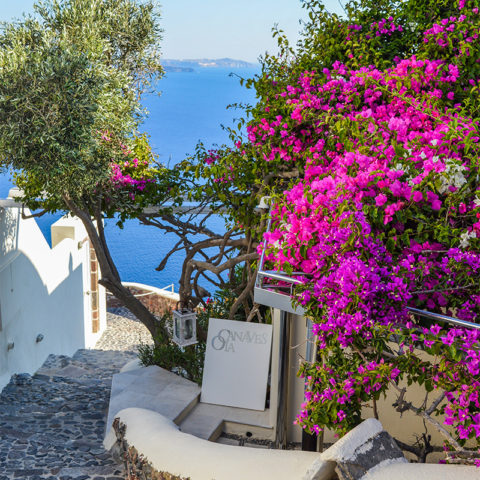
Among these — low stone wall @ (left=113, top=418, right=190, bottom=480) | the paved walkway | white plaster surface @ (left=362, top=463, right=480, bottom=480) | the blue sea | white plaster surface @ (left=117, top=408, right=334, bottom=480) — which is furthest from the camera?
the blue sea

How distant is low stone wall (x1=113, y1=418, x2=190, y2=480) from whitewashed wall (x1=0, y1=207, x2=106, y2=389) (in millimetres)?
3628

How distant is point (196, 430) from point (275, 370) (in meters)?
1.35

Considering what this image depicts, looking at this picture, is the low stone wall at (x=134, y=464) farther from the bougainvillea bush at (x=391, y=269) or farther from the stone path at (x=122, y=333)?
the stone path at (x=122, y=333)

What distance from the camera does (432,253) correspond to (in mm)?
3900

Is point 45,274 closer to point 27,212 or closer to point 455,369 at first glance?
point 27,212

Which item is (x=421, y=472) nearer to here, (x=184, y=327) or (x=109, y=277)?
(x=184, y=327)

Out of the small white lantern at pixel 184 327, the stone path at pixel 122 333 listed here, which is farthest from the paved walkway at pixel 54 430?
the stone path at pixel 122 333

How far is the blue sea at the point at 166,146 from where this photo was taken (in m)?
33.3

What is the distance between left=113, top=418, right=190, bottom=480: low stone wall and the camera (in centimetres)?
460

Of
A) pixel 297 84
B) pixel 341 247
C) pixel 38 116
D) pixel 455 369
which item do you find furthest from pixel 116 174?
pixel 455 369

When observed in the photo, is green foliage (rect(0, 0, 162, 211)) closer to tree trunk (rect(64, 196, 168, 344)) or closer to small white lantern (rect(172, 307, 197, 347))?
tree trunk (rect(64, 196, 168, 344))

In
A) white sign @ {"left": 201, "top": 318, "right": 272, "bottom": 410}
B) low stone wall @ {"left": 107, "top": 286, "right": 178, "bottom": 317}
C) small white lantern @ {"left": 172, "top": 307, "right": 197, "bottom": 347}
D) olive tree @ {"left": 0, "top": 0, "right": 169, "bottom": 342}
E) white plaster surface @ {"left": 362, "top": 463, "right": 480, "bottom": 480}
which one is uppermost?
olive tree @ {"left": 0, "top": 0, "right": 169, "bottom": 342}

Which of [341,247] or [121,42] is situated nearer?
[341,247]

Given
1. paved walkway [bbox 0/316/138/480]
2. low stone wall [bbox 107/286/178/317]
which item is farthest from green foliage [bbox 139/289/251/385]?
low stone wall [bbox 107/286/178/317]
